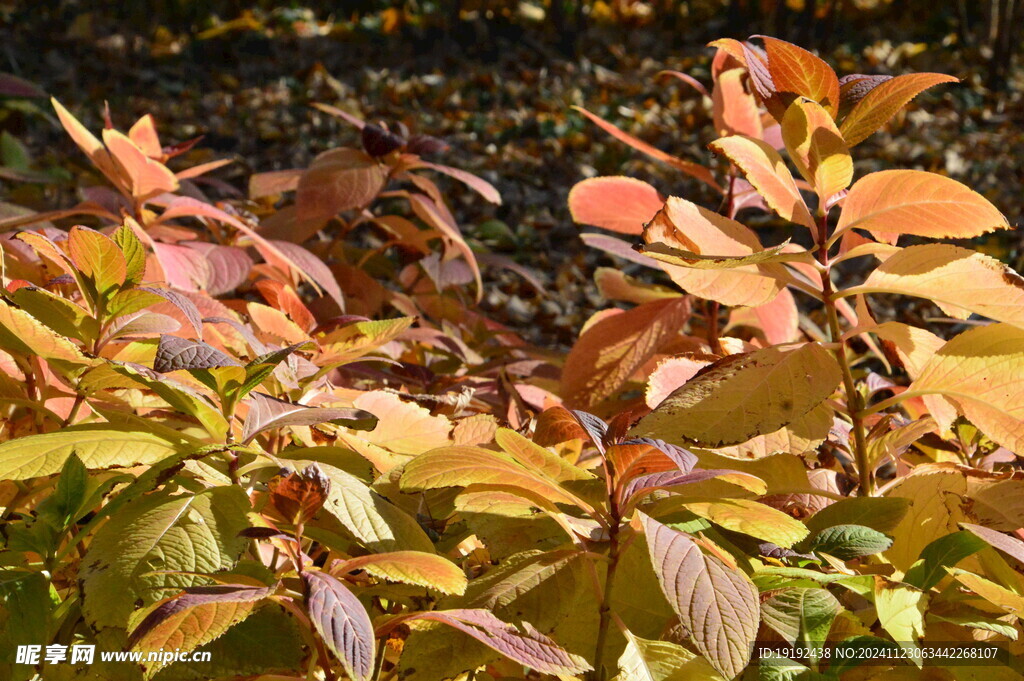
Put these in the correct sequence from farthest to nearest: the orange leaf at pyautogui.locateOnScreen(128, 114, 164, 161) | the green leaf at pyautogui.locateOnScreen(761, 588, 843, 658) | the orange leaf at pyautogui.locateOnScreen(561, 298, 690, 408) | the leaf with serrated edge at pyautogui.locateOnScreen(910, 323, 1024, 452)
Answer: the orange leaf at pyautogui.locateOnScreen(128, 114, 164, 161) → the orange leaf at pyautogui.locateOnScreen(561, 298, 690, 408) → the leaf with serrated edge at pyautogui.locateOnScreen(910, 323, 1024, 452) → the green leaf at pyautogui.locateOnScreen(761, 588, 843, 658)

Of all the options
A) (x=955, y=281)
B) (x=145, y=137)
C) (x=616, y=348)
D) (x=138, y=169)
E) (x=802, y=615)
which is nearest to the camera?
(x=802, y=615)

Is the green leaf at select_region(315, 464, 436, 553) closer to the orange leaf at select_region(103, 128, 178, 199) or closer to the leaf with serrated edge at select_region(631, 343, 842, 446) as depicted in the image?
the leaf with serrated edge at select_region(631, 343, 842, 446)

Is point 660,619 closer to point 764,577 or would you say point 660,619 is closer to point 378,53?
point 764,577

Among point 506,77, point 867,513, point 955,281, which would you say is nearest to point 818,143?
point 955,281

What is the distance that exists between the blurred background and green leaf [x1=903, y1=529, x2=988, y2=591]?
2.91 meters

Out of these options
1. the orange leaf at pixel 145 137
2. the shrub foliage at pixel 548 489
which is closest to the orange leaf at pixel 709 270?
the shrub foliage at pixel 548 489

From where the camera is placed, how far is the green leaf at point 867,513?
70 cm

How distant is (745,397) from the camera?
0.70 meters

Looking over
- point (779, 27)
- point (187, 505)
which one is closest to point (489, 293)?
point (187, 505)

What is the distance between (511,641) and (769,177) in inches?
17.9

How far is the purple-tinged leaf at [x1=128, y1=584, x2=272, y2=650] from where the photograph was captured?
1.61 feet

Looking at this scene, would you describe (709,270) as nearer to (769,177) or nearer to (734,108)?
(769,177)

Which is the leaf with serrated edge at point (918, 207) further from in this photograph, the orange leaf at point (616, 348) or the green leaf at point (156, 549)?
the green leaf at point (156, 549)

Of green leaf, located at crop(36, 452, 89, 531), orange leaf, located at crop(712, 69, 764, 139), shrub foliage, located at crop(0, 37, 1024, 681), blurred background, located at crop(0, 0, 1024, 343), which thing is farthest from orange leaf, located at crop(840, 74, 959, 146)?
blurred background, located at crop(0, 0, 1024, 343)
